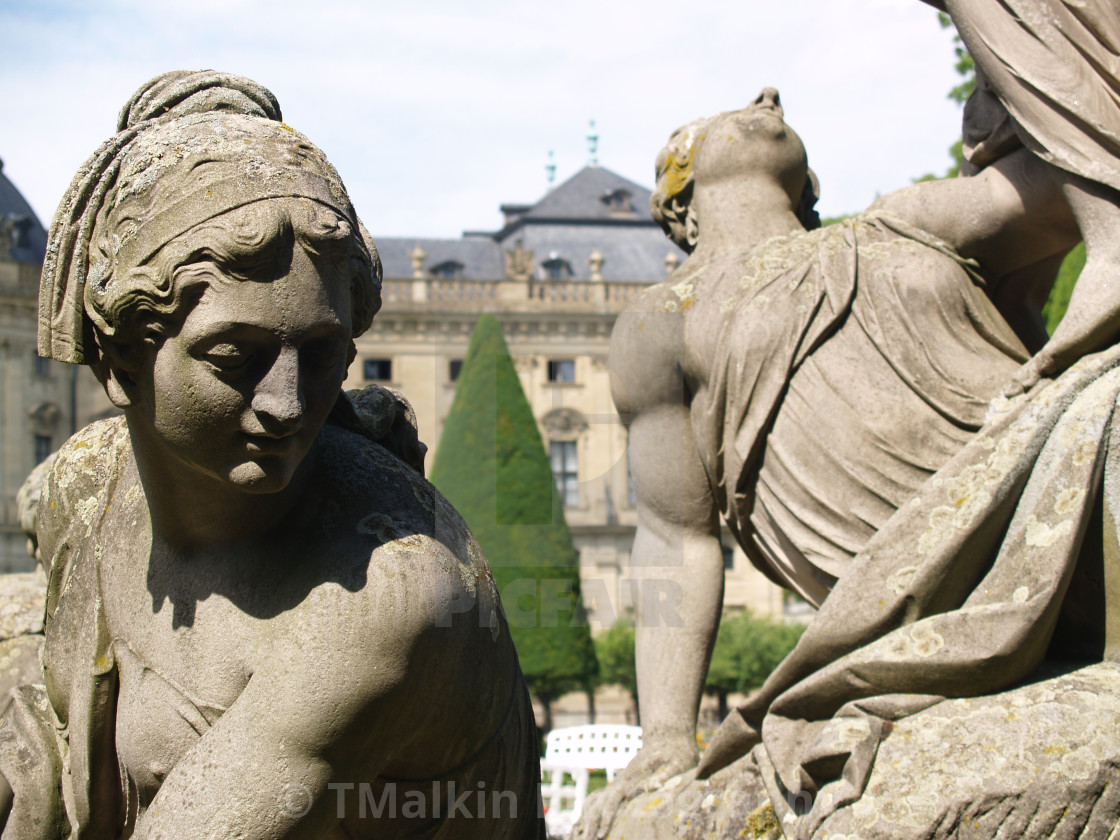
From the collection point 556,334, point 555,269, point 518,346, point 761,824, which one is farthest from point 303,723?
point 555,269

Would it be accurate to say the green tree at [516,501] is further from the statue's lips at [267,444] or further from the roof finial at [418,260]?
the statue's lips at [267,444]

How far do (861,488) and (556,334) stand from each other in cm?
3949

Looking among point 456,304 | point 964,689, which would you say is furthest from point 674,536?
point 456,304

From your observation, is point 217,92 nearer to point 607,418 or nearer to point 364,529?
point 364,529

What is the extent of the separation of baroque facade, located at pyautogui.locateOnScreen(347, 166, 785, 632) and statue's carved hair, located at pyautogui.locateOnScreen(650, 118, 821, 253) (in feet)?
108

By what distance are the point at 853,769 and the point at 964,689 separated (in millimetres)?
260

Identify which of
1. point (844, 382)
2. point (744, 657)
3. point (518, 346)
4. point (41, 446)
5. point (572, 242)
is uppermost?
point (572, 242)

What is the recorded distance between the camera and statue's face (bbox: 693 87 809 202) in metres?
3.36

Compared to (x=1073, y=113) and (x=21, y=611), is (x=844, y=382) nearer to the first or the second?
(x=1073, y=113)

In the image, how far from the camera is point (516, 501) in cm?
2648

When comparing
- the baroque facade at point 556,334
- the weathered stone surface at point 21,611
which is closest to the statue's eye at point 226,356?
the weathered stone surface at point 21,611

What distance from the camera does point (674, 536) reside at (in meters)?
3.36

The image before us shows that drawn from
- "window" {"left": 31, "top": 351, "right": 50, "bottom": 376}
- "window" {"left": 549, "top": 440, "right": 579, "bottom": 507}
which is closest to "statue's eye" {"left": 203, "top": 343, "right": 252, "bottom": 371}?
"window" {"left": 31, "top": 351, "right": 50, "bottom": 376}

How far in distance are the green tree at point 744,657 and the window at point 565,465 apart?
1101 cm
